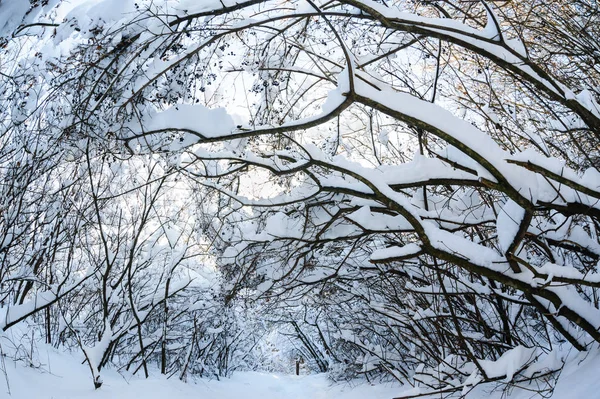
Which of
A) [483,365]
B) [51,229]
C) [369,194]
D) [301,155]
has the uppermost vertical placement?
[51,229]

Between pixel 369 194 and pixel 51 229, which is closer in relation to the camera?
pixel 369 194

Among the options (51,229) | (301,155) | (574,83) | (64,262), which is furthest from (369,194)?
(64,262)

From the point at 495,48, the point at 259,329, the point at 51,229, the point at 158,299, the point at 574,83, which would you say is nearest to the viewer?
the point at 495,48

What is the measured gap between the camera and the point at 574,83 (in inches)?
176

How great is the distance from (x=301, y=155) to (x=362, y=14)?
1.13 m

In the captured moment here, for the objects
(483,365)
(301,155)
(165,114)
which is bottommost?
(483,365)

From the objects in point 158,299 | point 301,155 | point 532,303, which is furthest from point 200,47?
point 158,299

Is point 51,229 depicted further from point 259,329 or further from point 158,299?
point 259,329

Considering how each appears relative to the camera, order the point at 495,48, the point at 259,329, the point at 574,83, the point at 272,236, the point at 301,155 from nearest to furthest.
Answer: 1. the point at 495,48
2. the point at 301,155
3. the point at 272,236
4. the point at 574,83
5. the point at 259,329

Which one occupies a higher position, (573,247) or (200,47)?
(200,47)

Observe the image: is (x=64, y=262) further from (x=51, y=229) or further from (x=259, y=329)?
(x=259, y=329)

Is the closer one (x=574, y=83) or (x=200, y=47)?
(x=200, y=47)

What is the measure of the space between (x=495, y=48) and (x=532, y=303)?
1.75 m

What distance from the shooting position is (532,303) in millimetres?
2928
